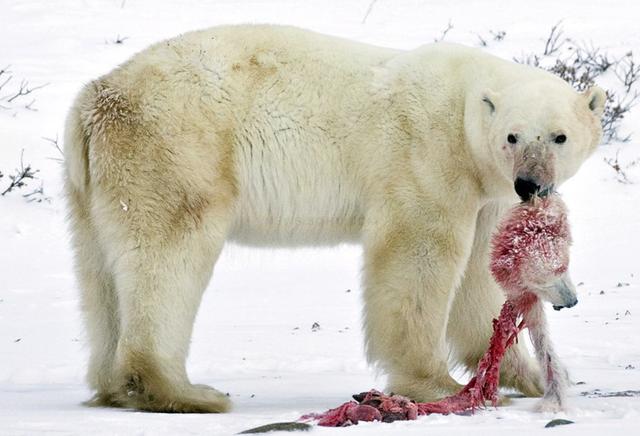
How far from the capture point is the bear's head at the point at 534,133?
478 cm

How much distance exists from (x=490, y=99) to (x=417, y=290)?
865 millimetres

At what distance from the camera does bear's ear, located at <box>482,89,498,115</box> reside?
5.16 m

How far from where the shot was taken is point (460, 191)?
529 cm

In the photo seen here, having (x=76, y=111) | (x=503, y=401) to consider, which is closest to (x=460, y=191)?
(x=503, y=401)

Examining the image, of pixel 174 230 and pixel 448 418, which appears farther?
pixel 174 230

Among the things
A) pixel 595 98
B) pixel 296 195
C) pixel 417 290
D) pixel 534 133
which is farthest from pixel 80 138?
pixel 595 98

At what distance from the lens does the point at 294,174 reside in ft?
18.1

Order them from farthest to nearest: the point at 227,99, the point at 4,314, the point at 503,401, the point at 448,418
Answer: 1. the point at 4,314
2. the point at 227,99
3. the point at 503,401
4. the point at 448,418

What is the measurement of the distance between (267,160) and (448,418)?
5.24 feet

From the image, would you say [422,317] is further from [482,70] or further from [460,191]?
[482,70]

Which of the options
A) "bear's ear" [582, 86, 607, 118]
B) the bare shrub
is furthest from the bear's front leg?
the bare shrub

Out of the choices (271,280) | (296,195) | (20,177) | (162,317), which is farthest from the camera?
(20,177)

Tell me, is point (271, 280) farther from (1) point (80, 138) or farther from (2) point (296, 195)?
(1) point (80, 138)

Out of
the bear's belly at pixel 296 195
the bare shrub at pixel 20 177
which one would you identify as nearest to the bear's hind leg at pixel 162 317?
the bear's belly at pixel 296 195
